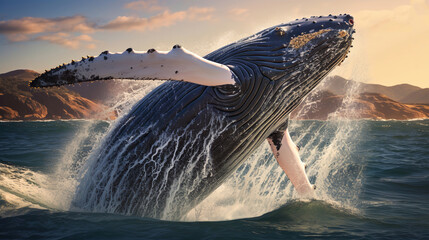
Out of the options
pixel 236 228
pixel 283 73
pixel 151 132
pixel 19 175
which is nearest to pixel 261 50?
pixel 283 73

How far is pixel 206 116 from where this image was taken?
4562 millimetres

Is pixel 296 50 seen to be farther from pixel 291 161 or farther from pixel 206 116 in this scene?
pixel 291 161

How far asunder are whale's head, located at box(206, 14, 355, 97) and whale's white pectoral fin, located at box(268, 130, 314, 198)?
1281 mm

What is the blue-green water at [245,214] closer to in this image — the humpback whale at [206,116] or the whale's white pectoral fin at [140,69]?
the humpback whale at [206,116]

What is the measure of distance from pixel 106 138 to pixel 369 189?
282 inches

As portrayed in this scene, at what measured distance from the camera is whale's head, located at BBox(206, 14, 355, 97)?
4617 mm

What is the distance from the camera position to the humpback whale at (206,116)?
451 cm

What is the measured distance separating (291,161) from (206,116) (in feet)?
7.35

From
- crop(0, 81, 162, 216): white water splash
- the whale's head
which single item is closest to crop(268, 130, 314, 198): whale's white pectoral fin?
the whale's head

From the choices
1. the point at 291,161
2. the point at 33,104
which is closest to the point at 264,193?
the point at 291,161

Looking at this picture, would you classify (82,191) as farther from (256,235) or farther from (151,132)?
(256,235)

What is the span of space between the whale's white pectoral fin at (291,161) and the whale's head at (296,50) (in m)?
1.28

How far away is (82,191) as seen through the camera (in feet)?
18.0

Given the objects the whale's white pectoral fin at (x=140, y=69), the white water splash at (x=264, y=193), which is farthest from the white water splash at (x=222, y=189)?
the whale's white pectoral fin at (x=140, y=69)
